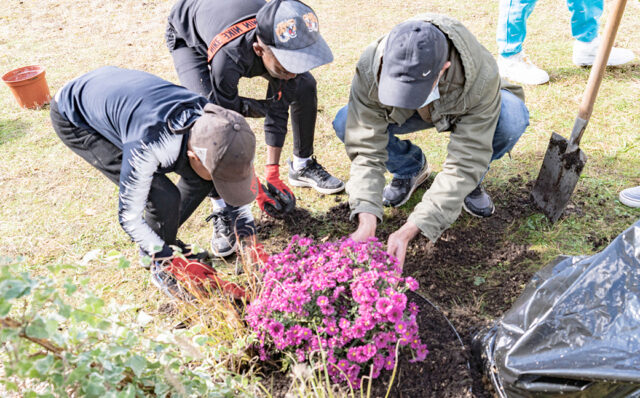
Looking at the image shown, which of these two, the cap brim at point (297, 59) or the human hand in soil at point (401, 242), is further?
the cap brim at point (297, 59)

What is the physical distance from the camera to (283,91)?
270 cm

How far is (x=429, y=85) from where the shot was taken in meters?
1.82

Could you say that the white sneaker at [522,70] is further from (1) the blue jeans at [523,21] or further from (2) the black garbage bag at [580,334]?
(2) the black garbage bag at [580,334]

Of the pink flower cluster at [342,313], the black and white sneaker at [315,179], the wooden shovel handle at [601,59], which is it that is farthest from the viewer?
the black and white sneaker at [315,179]

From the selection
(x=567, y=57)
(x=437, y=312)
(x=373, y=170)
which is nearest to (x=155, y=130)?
(x=373, y=170)

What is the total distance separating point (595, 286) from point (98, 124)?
2.20 metres

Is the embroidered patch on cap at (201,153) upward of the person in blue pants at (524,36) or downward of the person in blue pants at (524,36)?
upward

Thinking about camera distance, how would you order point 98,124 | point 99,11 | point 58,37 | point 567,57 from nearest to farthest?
1. point 98,124
2. point 567,57
3. point 58,37
4. point 99,11

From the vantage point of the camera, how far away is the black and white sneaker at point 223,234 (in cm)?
261

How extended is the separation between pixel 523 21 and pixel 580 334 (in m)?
A: 3.07

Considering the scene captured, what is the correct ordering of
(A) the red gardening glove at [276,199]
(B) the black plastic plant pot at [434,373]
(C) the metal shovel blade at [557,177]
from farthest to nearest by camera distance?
(A) the red gardening glove at [276,199]
(C) the metal shovel blade at [557,177]
(B) the black plastic plant pot at [434,373]

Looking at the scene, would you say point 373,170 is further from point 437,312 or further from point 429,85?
point 437,312

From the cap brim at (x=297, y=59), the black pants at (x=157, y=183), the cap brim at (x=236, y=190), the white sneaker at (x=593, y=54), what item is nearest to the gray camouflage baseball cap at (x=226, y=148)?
the cap brim at (x=236, y=190)

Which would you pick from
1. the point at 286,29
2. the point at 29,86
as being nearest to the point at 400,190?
the point at 286,29
